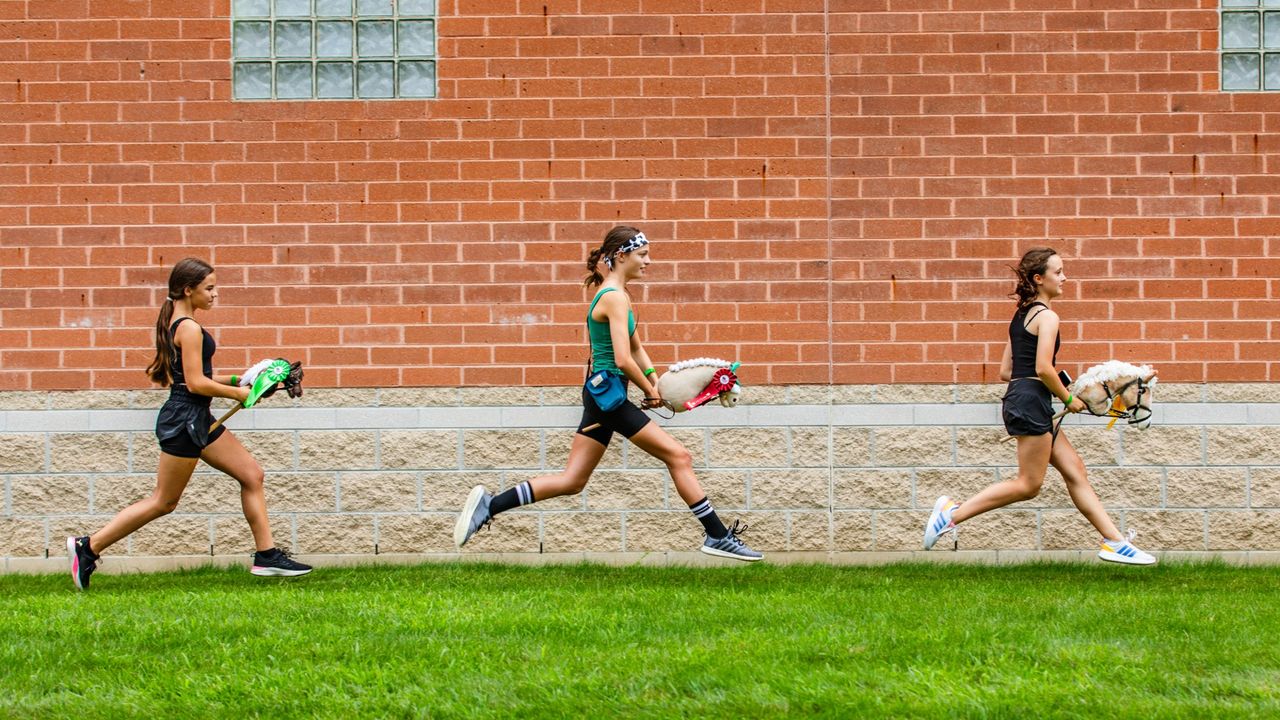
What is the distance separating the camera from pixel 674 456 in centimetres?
689

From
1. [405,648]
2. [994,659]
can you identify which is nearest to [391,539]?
[405,648]

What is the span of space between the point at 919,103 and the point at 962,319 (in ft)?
4.46

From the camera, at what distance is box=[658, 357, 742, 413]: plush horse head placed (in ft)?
23.1

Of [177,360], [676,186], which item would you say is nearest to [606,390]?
[676,186]

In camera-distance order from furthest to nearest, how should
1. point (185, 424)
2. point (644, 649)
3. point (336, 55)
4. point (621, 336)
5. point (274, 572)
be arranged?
point (336, 55) → point (274, 572) → point (185, 424) → point (621, 336) → point (644, 649)

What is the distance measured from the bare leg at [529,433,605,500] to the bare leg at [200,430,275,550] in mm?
1497

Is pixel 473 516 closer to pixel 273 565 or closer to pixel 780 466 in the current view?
pixel 273 565

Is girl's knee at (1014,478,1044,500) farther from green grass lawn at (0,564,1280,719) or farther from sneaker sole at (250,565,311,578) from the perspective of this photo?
sneaker sole at (250,565,311,578)

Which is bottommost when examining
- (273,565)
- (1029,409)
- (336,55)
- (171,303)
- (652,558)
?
(652,558)

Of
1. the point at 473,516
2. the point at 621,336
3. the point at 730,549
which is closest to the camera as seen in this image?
the point at 621,336

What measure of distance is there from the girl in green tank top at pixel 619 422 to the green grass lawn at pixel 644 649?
1.17ft

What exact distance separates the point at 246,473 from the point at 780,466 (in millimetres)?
3143

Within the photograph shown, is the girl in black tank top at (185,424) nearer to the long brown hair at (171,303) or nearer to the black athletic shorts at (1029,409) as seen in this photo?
the long brown hair at (171,303)

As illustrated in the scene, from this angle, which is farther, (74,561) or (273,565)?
(273,565)
